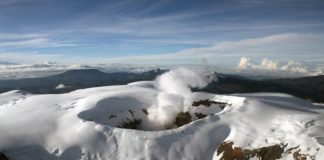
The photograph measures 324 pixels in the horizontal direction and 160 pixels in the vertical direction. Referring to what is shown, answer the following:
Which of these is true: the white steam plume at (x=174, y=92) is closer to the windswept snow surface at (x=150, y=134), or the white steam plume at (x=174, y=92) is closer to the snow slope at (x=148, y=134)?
the snow slope at (x=148, y=134)

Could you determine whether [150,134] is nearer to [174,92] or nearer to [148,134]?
[148,134]

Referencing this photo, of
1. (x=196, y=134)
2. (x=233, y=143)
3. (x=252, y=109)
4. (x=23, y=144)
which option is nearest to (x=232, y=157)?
(x=233, y=143)

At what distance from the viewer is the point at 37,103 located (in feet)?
190

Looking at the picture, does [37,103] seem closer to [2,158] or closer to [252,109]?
[2,158]

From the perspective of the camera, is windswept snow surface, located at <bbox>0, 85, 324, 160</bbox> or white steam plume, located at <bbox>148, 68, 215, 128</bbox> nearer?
windswept snow surface, located at <bbox>0, 85, 324, 160</bbox>

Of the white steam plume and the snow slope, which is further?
the white steam plume

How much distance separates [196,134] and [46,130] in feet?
66.5

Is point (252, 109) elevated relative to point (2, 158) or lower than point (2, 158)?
elevated

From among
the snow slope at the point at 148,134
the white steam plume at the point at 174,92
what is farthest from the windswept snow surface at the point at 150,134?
the white steam plume at the point at 174,92

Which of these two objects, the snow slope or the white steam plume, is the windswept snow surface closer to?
the snow slope

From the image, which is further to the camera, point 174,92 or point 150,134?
point 174,92

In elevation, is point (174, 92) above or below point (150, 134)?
above

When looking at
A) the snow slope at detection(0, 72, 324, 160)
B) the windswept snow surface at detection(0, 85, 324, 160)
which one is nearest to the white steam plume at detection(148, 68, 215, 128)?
the snow slope at detection(0, 72, 324, 160)

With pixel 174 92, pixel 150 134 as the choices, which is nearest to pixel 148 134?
pixel 150 134
